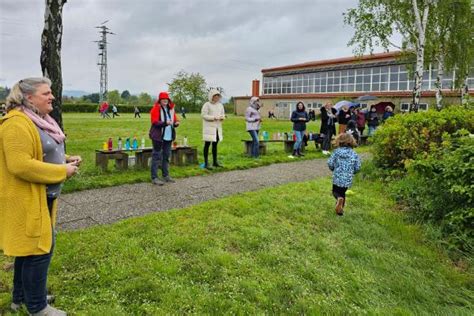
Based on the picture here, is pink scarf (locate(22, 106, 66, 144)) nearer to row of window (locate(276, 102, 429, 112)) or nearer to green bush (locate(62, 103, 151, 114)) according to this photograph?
row of window (locate(276, 102, 429, 112))

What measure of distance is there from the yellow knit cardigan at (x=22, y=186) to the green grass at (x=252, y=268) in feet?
2.60

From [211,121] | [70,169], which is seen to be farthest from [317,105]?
[70,169]

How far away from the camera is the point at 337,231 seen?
4996 mm

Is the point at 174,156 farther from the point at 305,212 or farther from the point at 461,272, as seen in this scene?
the point at 461,272

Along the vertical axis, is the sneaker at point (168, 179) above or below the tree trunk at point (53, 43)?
below

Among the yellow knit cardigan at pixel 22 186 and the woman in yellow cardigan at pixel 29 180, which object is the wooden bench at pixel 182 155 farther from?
the yellow knit cardigan at pixel 22 186

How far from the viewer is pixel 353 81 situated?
4303 cm

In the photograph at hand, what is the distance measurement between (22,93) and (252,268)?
2.55 metres

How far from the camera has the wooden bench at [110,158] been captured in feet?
26.3

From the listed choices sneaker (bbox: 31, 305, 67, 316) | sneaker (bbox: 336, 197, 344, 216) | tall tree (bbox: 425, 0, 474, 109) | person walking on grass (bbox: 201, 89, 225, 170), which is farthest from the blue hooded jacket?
tall tree (bbox: 425, 0, 474, 109)

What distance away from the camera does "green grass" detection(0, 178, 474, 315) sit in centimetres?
322

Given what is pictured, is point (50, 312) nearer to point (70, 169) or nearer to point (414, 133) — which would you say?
point (70, 169)

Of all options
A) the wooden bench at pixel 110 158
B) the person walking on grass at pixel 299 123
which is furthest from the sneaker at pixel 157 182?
the person walking on grass at pixel 299 123

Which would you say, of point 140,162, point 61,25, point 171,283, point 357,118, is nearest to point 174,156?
point 140,162
